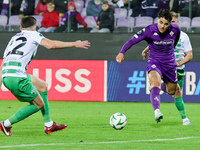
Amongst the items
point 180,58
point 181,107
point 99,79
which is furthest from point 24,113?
point 99,79

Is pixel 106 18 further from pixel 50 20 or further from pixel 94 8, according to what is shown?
pixel 50 20

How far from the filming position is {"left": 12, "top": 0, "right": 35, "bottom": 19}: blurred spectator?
16.0m

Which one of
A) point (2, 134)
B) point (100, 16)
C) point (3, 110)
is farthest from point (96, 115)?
point (100, 16)

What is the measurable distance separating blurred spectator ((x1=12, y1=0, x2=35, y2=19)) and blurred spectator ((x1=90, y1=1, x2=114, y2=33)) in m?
2.17

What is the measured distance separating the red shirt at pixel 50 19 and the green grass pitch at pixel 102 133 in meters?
4.64

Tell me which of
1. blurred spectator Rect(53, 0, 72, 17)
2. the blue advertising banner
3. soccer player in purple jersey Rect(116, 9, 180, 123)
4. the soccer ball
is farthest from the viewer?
blurred spectator Rect(53, 0, 72, 17)

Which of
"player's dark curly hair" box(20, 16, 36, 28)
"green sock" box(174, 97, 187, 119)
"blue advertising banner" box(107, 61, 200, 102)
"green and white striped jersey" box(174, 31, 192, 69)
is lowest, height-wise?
"blue advertising banner" box(107, 61, 200, 102)

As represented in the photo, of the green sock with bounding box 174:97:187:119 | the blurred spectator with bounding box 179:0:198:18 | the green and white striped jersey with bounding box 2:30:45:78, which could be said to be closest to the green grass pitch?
the green sock with bounding box 174:97:187:119

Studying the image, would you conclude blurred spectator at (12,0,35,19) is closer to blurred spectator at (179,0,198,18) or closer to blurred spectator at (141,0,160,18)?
blurred spectator at (141,0,160,18)

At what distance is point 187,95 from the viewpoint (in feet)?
48.5

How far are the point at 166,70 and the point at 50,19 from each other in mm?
8016

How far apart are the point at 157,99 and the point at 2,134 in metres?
2.55

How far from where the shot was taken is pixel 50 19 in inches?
629

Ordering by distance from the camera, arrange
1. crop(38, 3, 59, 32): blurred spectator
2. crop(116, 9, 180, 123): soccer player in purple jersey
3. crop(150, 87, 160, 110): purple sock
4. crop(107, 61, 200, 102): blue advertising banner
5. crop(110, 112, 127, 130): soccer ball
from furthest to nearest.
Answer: crop(38, 3, 59, 32): blurred spectator < crop(107, 61, 200, 102): blue advertising banner < crop(116, 9, 180, 123): soccer player in purple jersey < crop(150, 87, 160, 110): purple sock < crop(110, 112, 127, 130): soccer ball
